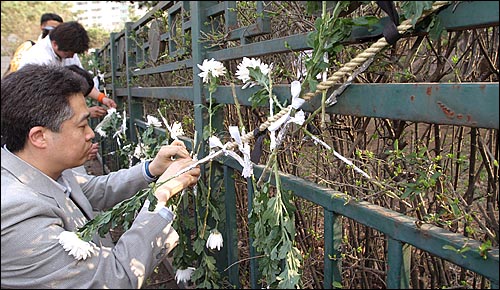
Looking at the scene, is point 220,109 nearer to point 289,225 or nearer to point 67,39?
point 289,225

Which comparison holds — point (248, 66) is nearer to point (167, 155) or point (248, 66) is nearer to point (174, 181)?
point (174, 181)

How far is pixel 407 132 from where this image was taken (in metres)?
2.01

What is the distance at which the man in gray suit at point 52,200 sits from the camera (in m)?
1.53

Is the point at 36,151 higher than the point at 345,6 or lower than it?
lower

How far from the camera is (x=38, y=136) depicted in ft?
5.63

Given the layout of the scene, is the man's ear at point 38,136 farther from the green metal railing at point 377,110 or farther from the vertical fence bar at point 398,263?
the vertical fence bar at point 398,263

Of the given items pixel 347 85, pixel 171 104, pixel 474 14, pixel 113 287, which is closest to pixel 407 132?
pixel 347 85

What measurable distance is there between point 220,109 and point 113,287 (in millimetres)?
1022

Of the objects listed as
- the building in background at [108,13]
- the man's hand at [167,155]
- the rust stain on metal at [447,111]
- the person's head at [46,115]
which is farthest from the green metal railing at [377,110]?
the building in background at [108,13]

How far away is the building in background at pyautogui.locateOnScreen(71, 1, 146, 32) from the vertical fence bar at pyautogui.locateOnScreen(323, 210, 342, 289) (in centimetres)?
549

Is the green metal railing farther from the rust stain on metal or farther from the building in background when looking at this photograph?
the building in background

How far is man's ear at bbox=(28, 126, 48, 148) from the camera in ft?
5.58

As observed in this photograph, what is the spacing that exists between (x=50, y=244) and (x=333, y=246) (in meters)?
0.83

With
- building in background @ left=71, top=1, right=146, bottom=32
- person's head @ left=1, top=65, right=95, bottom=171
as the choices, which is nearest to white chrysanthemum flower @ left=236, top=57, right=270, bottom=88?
person's head @ left=1, top=65, right=95, bottom=171
